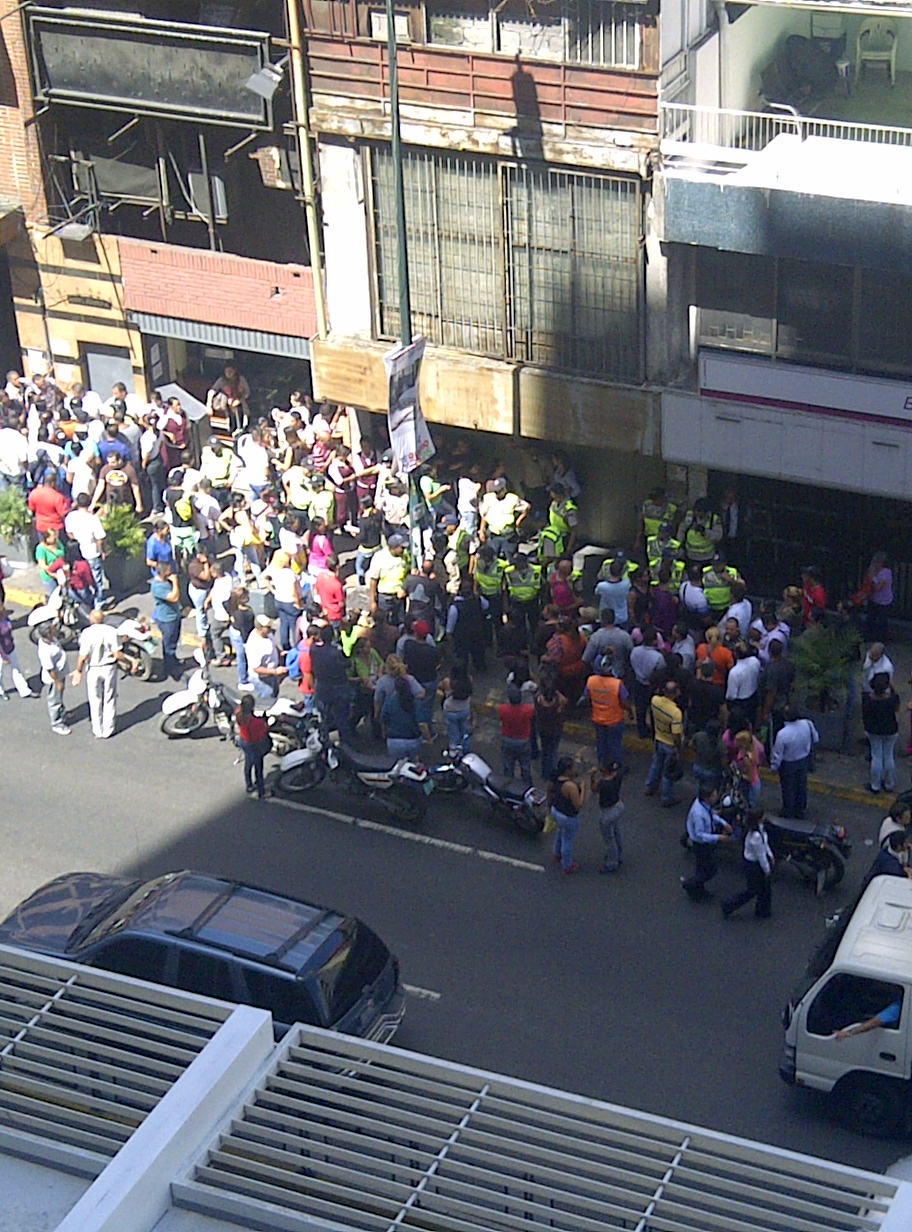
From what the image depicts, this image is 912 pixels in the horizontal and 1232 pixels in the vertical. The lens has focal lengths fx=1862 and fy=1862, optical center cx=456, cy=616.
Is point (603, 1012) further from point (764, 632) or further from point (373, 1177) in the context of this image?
point (373, 1177)

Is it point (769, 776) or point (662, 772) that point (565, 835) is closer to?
point (662, 772)

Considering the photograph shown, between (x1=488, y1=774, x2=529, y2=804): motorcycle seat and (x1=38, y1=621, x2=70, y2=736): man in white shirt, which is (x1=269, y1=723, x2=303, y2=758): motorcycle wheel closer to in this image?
(x1=488, y1=774, x2=529, y2=804): motorcycle seat

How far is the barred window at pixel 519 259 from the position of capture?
889 inches

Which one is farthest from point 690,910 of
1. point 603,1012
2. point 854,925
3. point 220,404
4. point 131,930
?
point 220,404

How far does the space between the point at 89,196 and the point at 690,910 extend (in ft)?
51.5

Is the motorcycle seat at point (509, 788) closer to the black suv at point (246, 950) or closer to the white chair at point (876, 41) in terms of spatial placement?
the black suv at point (246, 950)

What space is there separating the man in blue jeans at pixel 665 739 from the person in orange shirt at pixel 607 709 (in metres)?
0.35

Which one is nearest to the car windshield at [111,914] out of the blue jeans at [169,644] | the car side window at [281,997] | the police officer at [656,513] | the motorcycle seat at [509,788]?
the car side window at [281,997]

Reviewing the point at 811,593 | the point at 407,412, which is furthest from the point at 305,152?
the point at 811,593

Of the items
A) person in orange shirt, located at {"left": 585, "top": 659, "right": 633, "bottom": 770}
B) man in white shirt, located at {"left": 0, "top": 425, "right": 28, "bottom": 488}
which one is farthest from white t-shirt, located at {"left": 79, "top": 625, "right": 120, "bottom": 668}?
man in white shirt, located at {"left": 0, "top": 425, "right": 28, "bottom": 488}

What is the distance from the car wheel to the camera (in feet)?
46.9

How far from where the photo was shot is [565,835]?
1789cm

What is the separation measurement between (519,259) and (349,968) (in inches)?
444

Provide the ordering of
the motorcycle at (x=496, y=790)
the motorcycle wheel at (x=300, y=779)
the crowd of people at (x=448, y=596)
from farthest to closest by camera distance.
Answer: the motorcycle wheel at (x=300, y=779) < the crowd of people at (x=448, y=596) < the motorcycle at (x=496, y=790)
